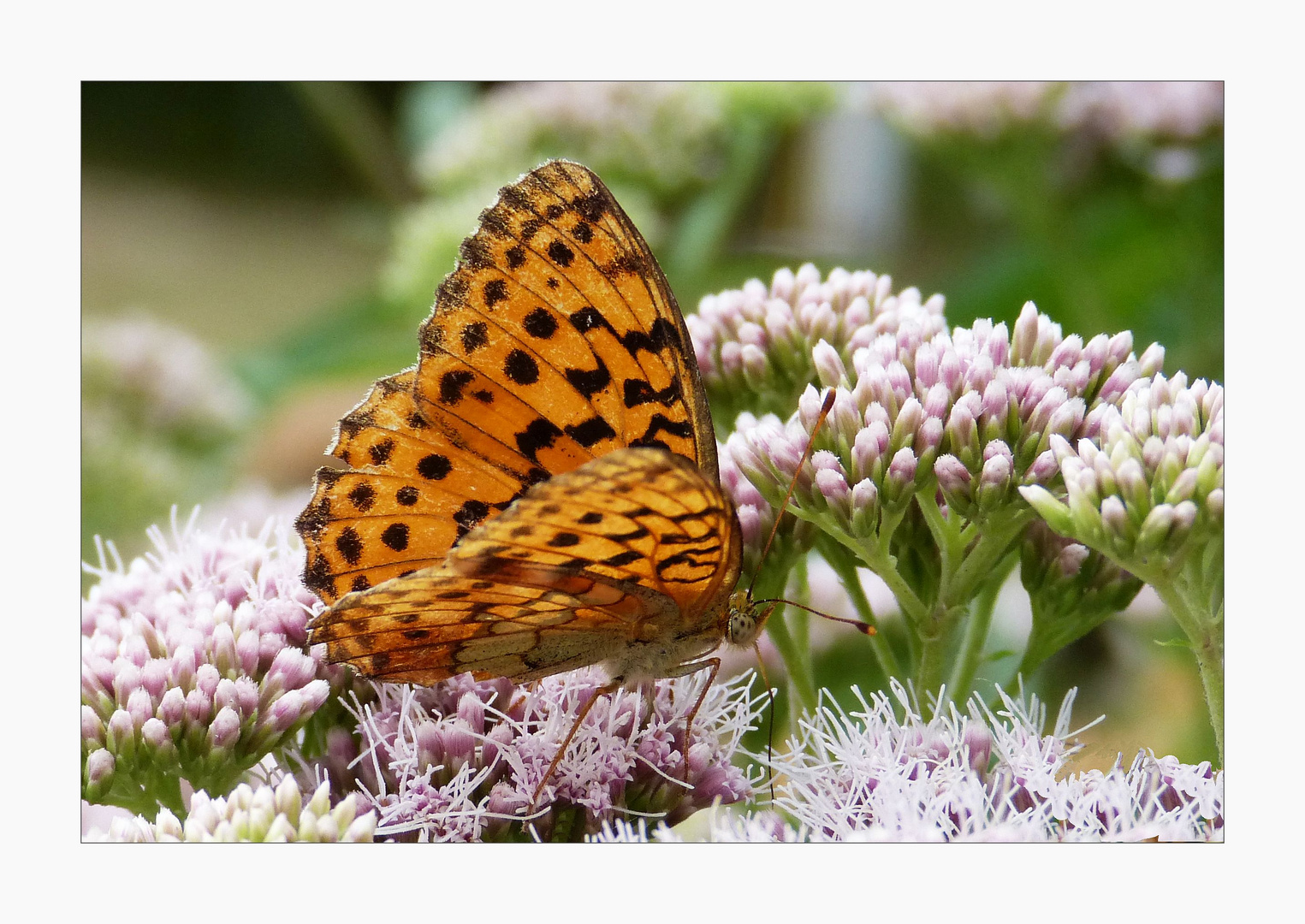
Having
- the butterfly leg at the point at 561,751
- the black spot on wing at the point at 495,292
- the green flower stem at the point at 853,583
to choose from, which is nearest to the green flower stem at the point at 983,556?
the green flower stem at the point at 853,583

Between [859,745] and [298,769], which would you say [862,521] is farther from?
[298,769]

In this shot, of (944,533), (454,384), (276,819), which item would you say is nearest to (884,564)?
(944,533)

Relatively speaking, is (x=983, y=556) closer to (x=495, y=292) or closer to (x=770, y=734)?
(x=770, y=734)

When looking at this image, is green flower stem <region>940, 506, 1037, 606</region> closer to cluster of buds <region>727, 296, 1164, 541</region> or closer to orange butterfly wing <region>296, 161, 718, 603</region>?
cluster of buds <region>727, 296, 1164, 541</region>

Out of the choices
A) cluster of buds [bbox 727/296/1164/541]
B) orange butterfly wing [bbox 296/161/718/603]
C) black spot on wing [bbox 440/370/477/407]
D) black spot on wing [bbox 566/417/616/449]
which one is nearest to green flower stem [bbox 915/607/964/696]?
cluster of buds [bbox 727/296/1164/541]
